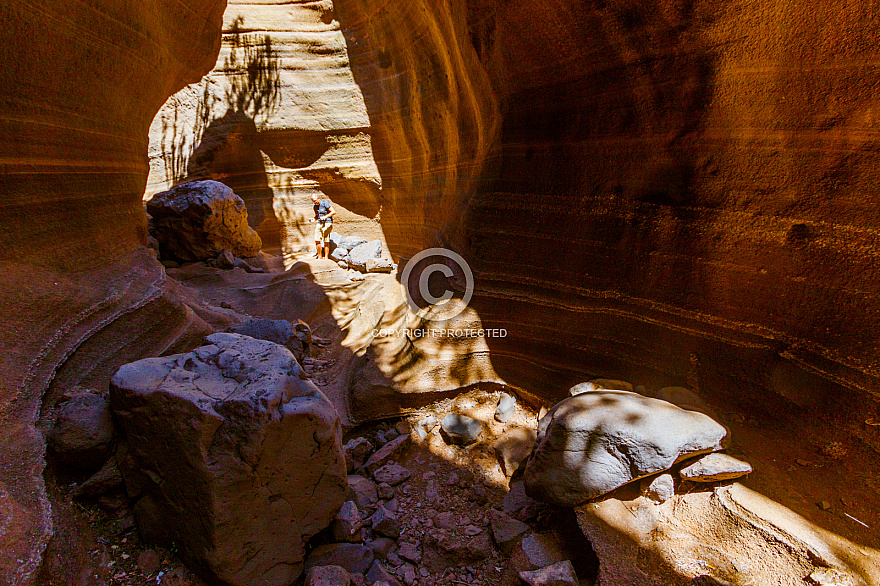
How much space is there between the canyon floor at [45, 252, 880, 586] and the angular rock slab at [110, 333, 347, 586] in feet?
0.41

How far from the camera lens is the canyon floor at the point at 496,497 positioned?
1.57 m

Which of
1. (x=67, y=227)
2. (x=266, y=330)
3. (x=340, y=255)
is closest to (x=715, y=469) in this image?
(x=266, y=330)

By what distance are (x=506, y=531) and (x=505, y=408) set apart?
97cm

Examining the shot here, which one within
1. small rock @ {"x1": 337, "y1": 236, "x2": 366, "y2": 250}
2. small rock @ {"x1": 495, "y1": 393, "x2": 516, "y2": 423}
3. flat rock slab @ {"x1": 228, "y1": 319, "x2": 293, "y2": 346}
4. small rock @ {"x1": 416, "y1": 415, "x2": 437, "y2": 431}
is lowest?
small rock @ {"x1": 416, "y1": 415, "x2": 437, "y2": 431}

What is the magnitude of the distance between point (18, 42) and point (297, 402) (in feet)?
7.74

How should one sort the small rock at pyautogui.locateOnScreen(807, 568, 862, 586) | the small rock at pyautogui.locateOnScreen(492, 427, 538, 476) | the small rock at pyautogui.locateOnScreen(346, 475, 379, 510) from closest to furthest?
the small rock at pyautogui.locateOnScreen(807, 568, 862, 586), the small rock at pyautogui.locateOnScreen(346, 475, 379, 510), the small rock at pyautogui.locateOnScreen(492, 427, 538, 476)

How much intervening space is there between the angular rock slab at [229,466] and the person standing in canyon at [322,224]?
5.89 m

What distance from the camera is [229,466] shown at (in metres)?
1.69

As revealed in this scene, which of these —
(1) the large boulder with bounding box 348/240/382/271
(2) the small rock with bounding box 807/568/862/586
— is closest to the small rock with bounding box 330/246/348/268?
(1) the large boulder with bounding box 348/240/382/271

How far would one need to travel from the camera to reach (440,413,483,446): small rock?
2.77m

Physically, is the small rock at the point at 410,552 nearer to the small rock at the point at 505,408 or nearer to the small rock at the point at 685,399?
the small rock at the point at 505,408

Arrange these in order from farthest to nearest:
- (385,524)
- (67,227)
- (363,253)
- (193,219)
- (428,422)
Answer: (363,253), (193,219), (428,422), (67,227), (385,524)

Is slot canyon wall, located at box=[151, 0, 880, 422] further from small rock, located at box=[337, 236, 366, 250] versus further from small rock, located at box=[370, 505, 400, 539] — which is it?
small rock, located at box=[337, 236, 366, 250]

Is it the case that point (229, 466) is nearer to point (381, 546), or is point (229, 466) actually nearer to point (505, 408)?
point (381, 546)
